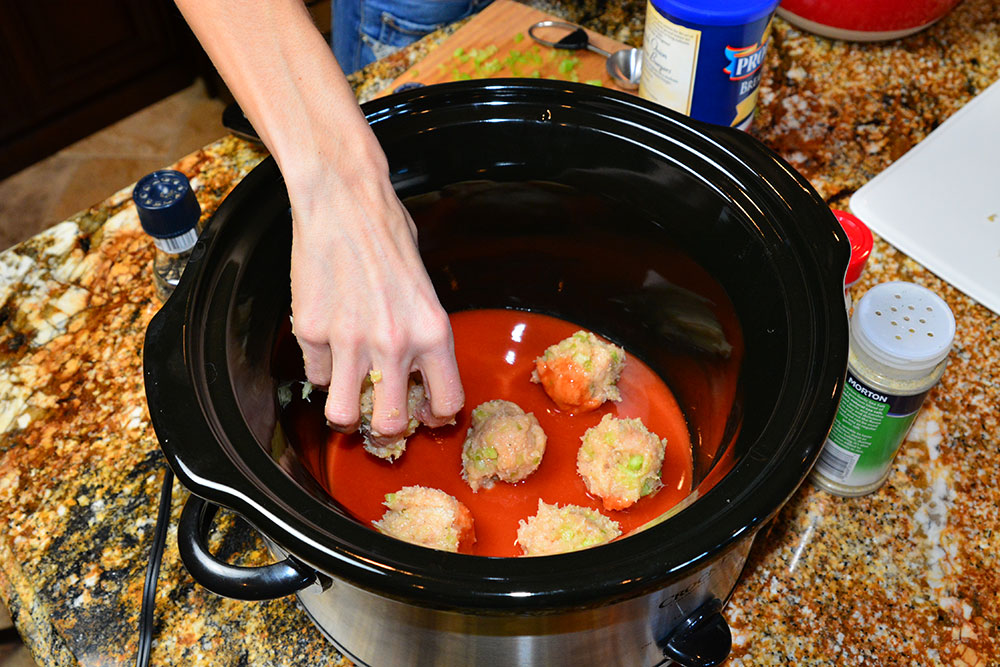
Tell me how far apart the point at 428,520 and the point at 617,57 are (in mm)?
770

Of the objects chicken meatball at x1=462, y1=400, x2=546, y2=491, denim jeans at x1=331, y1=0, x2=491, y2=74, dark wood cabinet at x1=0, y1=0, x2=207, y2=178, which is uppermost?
denim jeans at x1=331, y1=0, x2=491, y2=74

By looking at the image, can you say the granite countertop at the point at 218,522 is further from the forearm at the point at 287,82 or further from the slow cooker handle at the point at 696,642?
the forearm at the point at 287,82

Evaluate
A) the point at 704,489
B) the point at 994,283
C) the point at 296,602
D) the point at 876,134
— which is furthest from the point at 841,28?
the point at 296,602

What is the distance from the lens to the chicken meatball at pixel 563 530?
750mm

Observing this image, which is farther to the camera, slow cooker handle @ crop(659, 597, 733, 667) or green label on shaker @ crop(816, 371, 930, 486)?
green label on shaker @ crop(816, 371, 930, 486)

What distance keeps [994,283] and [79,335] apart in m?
1.10

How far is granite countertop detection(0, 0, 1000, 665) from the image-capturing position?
0.79m

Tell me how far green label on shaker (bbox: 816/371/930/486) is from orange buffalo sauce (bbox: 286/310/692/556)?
0.48 feet

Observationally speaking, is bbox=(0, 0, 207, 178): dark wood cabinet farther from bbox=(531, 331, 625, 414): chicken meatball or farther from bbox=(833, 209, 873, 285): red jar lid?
bbox=(833, 209, 873, 285): red jar lid

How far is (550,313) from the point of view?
1.02 m

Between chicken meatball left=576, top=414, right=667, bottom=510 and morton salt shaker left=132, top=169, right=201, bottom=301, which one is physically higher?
morton salt shaker left=132, top=169, right=201, bottom=301

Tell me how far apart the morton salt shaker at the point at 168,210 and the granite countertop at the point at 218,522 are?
0.13 metres

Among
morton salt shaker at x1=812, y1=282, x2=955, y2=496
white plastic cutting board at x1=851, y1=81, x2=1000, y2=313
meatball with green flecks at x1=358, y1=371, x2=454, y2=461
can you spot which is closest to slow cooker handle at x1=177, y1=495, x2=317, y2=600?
meatball with green flecks at x1=358, y1=371, x2=454, y2=461

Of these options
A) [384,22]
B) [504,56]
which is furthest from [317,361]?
[384,22]
